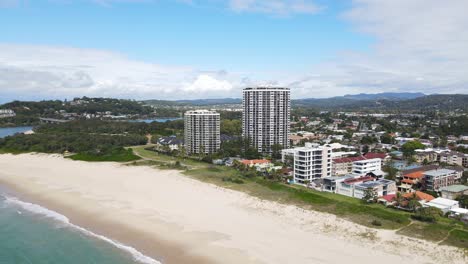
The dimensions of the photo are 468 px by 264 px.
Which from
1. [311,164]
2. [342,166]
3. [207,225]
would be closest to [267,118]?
[342,166]

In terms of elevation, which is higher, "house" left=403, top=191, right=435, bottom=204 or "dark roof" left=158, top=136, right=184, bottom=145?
"dark roof" left=158, top=136, right=184, bottom=145

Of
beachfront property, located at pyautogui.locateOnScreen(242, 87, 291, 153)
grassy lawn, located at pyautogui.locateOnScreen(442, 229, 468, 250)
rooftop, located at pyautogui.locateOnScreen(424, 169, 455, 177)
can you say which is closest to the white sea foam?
grassy lawn, located at pyautogui.locateOnScreen(442, 229, 468, 250)

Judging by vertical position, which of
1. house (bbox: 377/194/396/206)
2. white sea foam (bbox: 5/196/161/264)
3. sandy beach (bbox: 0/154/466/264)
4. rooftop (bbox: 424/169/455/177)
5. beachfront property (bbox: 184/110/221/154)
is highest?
beachfront property (bbox: 184/110/221/154)

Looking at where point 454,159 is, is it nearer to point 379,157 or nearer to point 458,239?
point 379,157

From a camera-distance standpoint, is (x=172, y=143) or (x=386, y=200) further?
(x=172, y=143)

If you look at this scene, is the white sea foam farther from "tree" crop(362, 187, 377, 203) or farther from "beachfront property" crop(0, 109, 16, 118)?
"beachfront property" crop(0, 109, 16, 118)

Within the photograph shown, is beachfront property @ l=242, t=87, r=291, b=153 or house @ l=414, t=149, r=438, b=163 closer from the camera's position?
house @ l=414, t=149, r=438, b=163

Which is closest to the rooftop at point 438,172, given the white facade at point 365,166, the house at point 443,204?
the white facade at point 365,166
